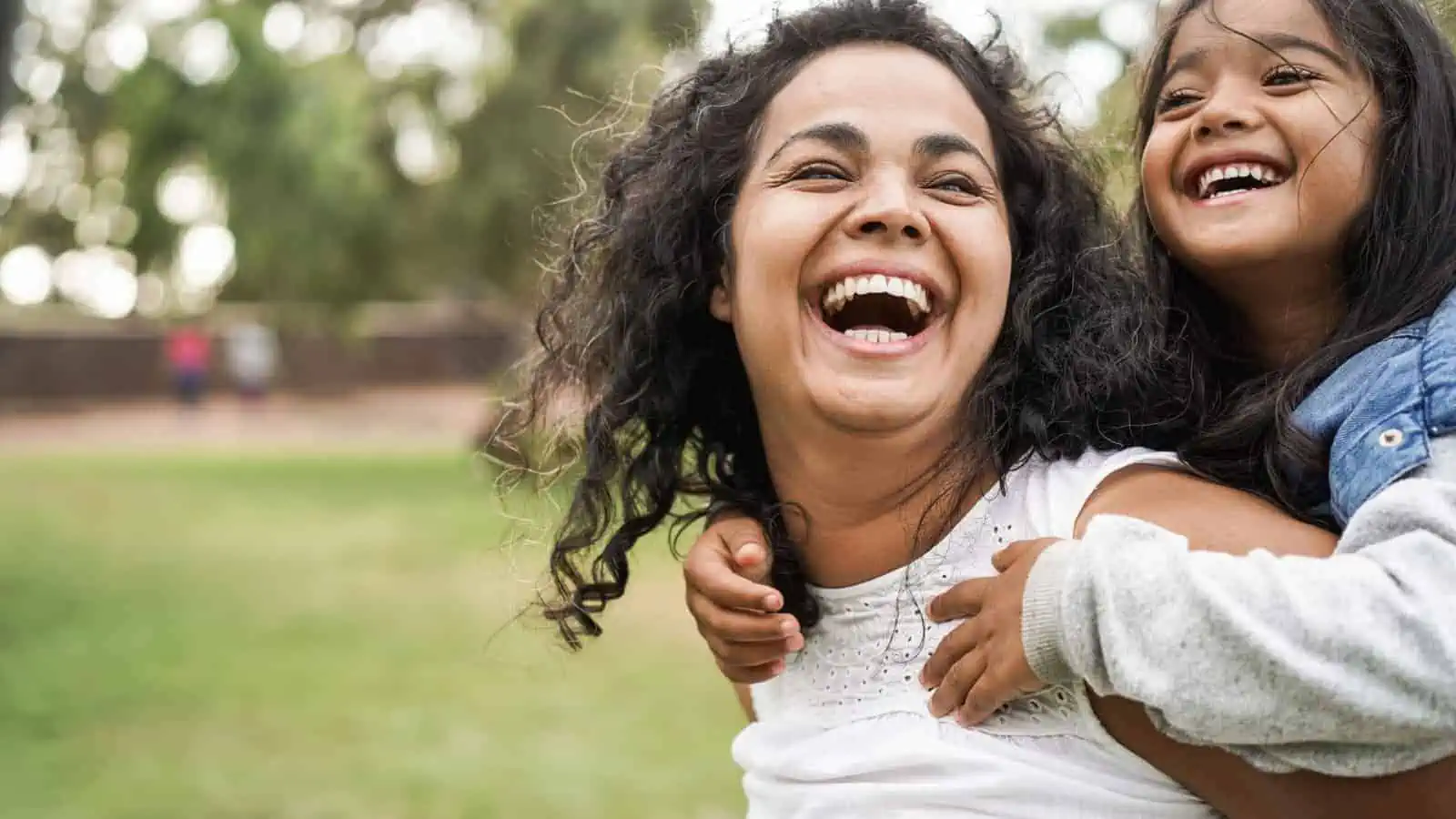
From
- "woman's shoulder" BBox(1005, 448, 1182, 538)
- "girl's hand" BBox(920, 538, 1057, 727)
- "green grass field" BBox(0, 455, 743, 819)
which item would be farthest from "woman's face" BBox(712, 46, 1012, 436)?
"green grass field" BBox(0, 455, 743, 819)

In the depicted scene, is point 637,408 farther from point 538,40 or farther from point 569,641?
point 538,40

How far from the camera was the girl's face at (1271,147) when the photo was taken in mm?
1741

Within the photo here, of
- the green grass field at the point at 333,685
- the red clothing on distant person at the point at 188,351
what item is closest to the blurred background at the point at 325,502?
the green grass field at the point at 333,685

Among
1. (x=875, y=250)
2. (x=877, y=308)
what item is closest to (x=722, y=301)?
(x=877, y=308)

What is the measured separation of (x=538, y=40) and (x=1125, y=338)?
14056 mm

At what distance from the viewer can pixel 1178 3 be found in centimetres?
194

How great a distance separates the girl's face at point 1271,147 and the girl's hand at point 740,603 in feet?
2.13

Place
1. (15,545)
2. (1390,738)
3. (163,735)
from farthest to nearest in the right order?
(15,545)
(163,735)
(1390,738)

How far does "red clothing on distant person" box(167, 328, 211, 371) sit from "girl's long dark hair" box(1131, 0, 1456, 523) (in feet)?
87.6

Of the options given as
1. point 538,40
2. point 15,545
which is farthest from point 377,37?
point 15,545

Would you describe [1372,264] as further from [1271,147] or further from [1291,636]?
[1291,636]

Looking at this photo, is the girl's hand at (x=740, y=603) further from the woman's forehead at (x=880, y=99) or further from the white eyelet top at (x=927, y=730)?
the woman's forehead at (x=880, y=99)

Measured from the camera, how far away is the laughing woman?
1.62 metres

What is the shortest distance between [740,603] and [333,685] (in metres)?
5.42
